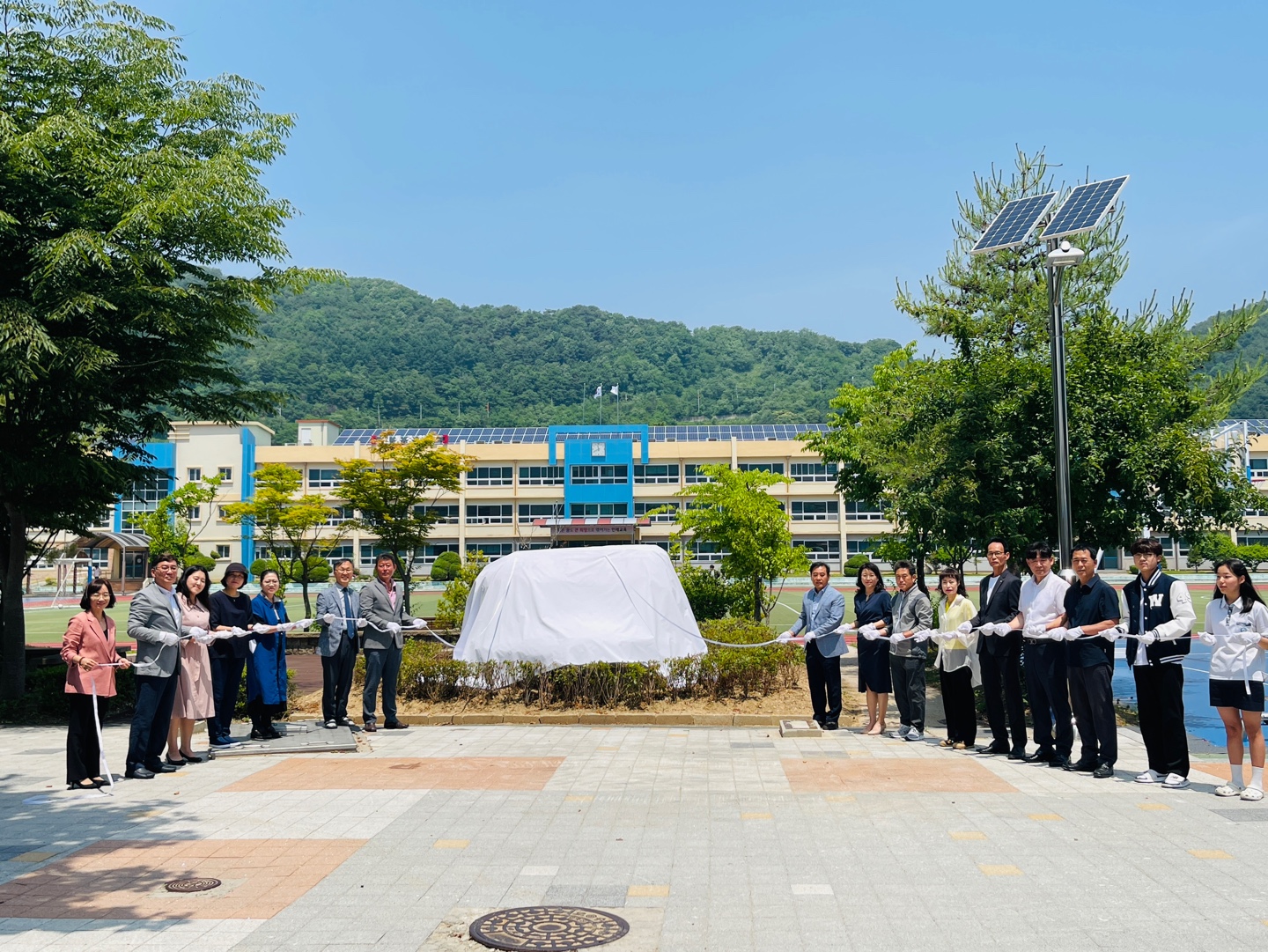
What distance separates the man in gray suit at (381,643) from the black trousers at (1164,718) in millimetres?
7332

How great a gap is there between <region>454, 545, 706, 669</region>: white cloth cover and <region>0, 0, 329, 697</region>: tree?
4.83 metres

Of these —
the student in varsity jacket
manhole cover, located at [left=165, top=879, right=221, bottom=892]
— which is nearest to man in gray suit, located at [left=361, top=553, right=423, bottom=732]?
manhole cover, located at [left=165, top=879, right=221, bottom=892]

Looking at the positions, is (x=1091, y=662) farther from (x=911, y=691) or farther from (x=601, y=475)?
(x=601, y=475)

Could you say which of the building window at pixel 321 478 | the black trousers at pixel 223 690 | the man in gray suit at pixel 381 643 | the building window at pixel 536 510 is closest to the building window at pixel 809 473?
the building window at pixel 536 510

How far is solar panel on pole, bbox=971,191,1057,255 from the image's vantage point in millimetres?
14352

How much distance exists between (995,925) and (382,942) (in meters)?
2.92

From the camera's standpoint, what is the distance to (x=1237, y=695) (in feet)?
26.6

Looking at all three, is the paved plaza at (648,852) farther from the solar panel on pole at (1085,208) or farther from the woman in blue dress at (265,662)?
the solar panel on pole at (1085,208)

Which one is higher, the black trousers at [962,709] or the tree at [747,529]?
the tree at [747,529]

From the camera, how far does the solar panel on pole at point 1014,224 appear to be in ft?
47.1

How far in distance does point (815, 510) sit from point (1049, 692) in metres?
60.1

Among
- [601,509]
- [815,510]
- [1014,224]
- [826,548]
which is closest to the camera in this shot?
[1014,224]

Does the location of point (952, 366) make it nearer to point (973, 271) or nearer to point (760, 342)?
point (973, 271)

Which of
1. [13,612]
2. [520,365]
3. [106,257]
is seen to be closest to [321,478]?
[13,612]
